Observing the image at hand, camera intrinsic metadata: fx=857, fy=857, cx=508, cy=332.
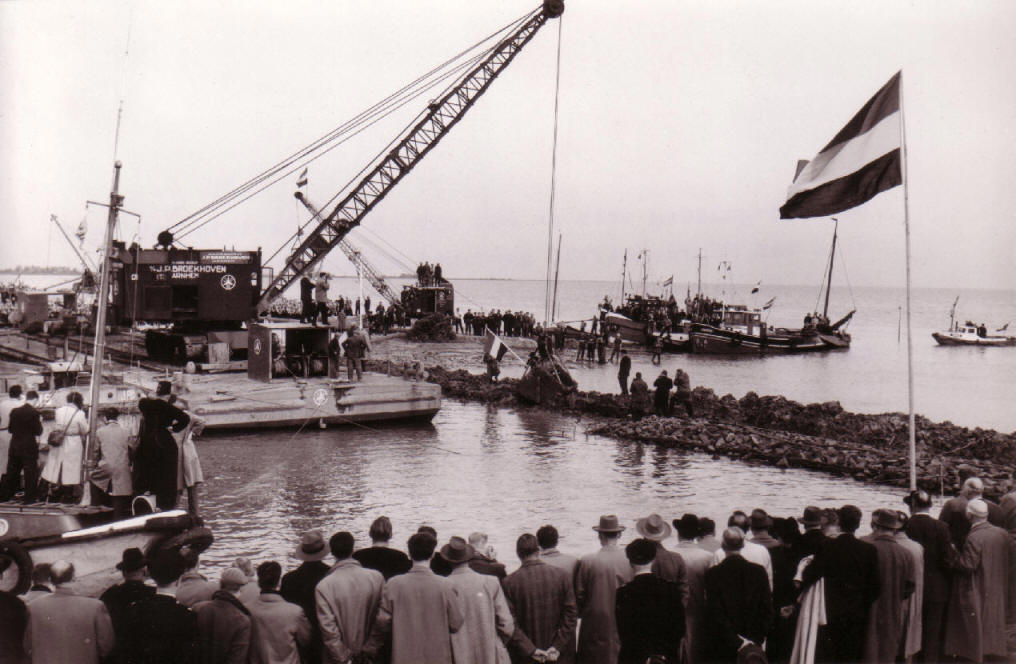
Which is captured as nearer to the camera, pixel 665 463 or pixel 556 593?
pixel 556 593

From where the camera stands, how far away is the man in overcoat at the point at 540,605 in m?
6.16

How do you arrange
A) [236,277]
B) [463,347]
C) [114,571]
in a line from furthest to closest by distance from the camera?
1. [463,347]
2. [236,277]
3. [114,571]

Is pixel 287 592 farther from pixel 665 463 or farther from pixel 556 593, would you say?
pixel 665 463

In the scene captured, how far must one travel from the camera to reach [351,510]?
15508 millimetres

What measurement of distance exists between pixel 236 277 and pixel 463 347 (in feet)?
78.6

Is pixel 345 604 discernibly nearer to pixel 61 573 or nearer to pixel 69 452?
pixel 61 573

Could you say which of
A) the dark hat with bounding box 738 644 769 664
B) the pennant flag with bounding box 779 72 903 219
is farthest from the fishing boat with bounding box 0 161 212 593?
the pennant flag with bounding box 779 72 903 219

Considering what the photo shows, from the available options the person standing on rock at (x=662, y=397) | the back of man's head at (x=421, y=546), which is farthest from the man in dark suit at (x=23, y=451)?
the person standing on rock at (x=662, y=397)

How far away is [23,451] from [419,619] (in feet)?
26.9

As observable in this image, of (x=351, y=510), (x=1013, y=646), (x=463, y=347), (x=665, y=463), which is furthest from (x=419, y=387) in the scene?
(x=463, y=347)

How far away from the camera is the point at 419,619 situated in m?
5.78

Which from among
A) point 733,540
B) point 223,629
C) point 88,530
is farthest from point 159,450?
point 733,540

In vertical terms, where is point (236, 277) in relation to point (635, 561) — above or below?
above

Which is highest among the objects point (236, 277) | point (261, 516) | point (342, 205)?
point (342, 205)
